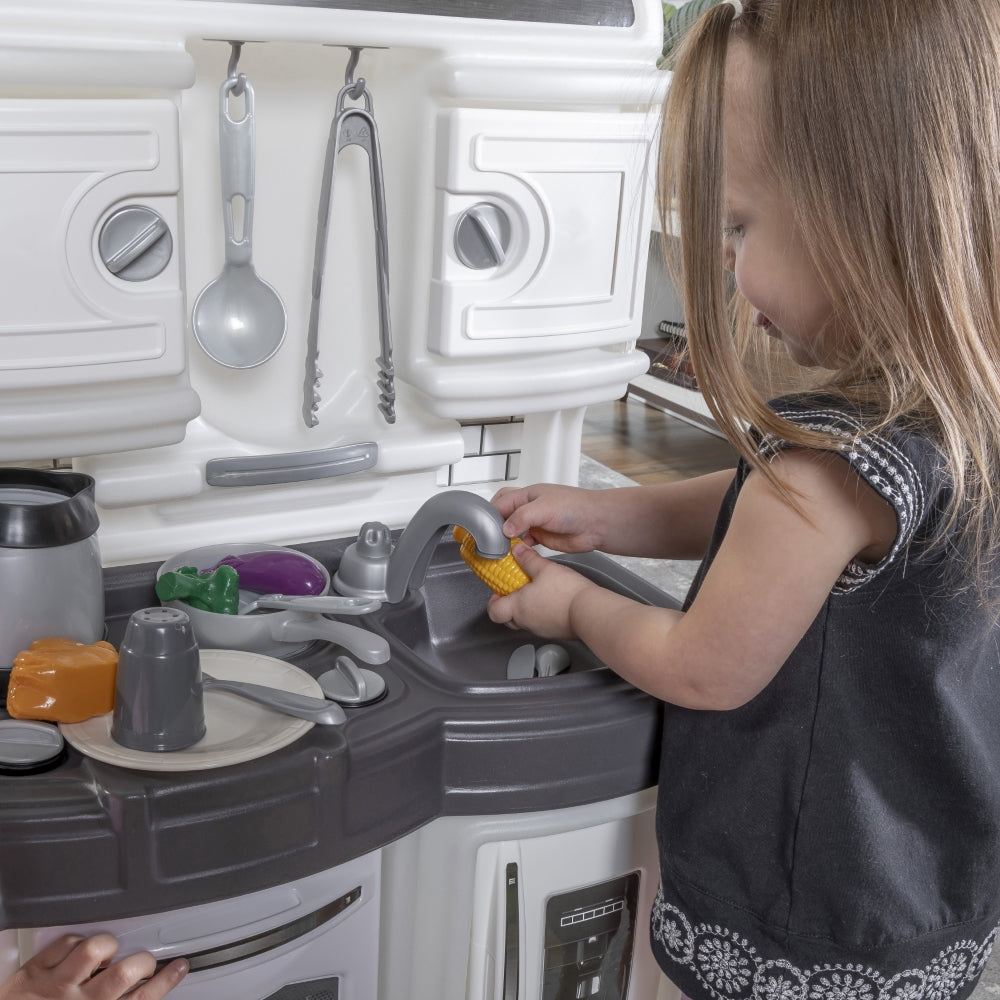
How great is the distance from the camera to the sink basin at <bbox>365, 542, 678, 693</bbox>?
42.1 inches

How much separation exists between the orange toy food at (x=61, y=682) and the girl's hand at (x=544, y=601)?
309 mm

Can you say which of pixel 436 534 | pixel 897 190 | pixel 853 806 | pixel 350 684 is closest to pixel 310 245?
pixel 436 534

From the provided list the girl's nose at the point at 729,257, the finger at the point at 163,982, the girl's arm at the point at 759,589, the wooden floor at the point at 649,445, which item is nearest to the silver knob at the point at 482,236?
the girl's nose at the point at 729,257

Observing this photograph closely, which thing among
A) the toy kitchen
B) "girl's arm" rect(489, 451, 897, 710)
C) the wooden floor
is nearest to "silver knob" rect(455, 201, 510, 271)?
the toy kitchen

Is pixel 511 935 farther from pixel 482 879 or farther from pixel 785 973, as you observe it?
pixel 785 973

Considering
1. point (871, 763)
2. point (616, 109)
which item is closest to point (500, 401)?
point (616, 109)

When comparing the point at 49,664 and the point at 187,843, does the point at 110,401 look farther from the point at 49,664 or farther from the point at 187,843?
the point at 187,843

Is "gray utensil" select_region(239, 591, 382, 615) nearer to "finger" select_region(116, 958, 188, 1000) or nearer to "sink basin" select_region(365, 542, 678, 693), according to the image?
"sink basin" select_region(365, 542, 678, 693)

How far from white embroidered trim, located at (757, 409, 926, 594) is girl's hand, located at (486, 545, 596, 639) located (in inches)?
9.1

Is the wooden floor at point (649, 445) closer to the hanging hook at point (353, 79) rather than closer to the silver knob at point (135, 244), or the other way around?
the hanging hook at point (353, 79)

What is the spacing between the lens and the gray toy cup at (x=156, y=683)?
0.75 m

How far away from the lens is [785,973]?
87cm

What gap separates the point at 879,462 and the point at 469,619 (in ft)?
1.62

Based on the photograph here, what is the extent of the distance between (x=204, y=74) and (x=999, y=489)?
0.66 metres
